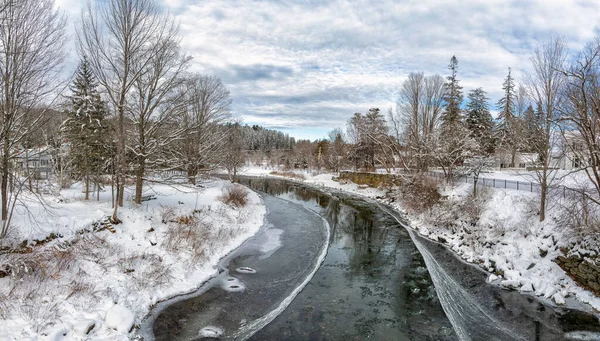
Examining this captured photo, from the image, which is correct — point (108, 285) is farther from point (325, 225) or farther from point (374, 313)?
point (325, 225)

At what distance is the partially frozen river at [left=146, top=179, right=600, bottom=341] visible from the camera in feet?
29.6

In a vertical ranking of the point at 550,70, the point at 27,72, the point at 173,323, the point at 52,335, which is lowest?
the point at 173,323

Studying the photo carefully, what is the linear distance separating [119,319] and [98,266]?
8.98 feet

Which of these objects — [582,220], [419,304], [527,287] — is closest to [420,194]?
[582,220]

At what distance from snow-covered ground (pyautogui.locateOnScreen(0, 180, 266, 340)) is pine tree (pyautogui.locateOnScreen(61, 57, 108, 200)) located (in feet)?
6.48

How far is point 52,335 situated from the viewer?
6926 mm

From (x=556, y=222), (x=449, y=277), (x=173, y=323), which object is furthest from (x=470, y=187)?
(x=173, y=323)

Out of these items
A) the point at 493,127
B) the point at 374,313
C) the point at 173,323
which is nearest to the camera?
the point at 173,323

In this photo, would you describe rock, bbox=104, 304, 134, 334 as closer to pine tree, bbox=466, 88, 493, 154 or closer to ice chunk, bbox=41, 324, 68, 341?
ice chunk, bbox=41, 324, 68, 341

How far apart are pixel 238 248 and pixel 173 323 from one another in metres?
7.42

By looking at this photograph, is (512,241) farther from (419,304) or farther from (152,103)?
(152,103)

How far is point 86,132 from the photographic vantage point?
17.5 m

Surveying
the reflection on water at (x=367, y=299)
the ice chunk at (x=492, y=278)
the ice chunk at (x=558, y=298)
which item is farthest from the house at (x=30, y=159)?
the ice chunk at (x=558, y=298)

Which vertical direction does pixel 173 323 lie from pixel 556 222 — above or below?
below
